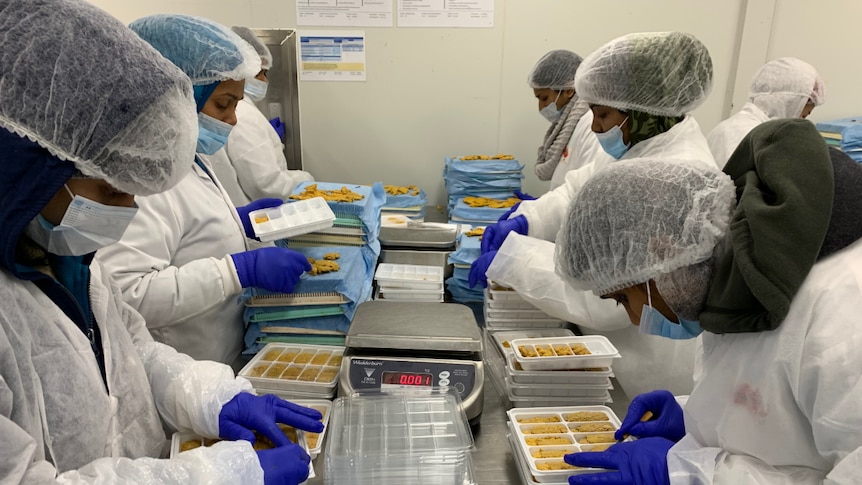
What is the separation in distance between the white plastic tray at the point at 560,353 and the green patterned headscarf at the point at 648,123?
29.5 inches

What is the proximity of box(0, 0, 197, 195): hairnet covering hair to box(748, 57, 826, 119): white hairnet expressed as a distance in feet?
10.8

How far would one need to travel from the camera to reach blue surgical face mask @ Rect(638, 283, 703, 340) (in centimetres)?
89

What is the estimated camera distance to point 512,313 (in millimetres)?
1630

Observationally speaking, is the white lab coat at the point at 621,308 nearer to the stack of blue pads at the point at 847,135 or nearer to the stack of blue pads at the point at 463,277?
the stack of blue pads at the point at 463,277

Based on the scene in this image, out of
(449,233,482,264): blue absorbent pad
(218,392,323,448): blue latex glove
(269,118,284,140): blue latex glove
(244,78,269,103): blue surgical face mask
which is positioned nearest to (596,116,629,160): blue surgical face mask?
(449,233,482,264): blue absorbent pad

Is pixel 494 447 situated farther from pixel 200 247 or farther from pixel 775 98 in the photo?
pixel 775 98

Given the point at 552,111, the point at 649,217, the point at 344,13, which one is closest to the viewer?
the point at 649,217

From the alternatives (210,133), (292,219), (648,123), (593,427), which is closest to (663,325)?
(593,427)

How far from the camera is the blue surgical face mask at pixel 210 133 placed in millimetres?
1538

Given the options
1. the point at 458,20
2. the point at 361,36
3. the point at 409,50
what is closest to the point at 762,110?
the point at 458,20

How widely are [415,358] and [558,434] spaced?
36cm

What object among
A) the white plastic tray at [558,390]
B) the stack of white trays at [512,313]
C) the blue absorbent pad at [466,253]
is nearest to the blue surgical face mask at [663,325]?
the white plastic tray at [558,390]

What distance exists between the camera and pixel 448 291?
202cm

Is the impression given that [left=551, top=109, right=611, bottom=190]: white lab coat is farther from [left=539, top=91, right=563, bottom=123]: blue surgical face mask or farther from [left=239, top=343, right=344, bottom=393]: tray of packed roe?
[left=239, top=343, right=344, bottom=393]: tray of packed roe
